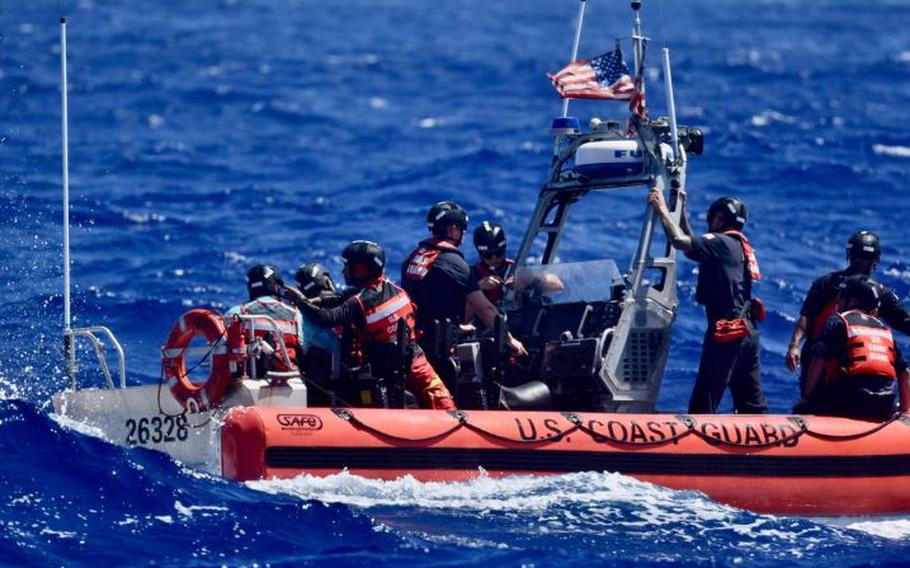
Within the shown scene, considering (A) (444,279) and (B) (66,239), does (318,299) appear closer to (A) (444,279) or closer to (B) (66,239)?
(A) (444,279)

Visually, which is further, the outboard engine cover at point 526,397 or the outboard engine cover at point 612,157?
the outboard engine cover at point 612,157

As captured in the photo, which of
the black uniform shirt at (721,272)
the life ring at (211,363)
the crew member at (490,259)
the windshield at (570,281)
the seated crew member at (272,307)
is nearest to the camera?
the life ring at (211,363)

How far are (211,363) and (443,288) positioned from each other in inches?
70.6

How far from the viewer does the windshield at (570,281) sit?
12.5 meters

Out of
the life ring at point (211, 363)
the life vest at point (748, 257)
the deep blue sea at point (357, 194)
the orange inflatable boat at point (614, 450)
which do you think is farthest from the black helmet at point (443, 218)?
the deep blue sea at point (357, 194)

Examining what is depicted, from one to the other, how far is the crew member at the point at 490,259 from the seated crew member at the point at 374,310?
927 mm

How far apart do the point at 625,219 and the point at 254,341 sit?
11.6 m

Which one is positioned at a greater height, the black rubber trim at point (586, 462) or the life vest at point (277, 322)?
the life vest at point (277, 322)

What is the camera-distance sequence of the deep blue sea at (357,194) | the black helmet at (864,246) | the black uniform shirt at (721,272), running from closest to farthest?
the deep blue sea at (357,194)
the black uniform shirt at (721,272)
the black helmet at (864,246)

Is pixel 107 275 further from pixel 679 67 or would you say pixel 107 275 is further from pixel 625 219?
pixel 679 67

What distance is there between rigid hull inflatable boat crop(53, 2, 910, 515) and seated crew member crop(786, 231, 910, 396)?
2.51 feet

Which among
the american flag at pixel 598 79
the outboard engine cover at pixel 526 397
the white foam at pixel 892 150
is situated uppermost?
the american flag at pixel 598 79

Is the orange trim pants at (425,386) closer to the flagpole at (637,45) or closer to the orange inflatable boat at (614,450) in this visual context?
the orange inflatable boat at (614,450)

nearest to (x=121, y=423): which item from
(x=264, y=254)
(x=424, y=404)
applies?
(x=424, y=404)
